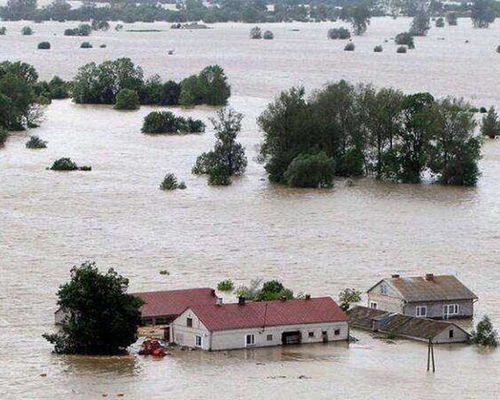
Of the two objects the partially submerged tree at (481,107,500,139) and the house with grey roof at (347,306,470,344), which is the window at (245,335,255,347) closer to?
the house with grey roof at (347,306,470,344)

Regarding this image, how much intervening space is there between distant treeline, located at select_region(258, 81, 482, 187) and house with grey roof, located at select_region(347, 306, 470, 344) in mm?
16192

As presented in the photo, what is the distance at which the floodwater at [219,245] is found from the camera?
24.1 meters

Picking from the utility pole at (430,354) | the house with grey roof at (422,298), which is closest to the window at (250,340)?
the utility pole at (430,354)

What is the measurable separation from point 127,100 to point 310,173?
20.0 meters

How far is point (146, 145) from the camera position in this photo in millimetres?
51906

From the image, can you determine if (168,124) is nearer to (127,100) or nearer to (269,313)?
(127,100)

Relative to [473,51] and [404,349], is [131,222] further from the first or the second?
[473,51]

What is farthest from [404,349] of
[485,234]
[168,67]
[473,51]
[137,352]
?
[473,51]

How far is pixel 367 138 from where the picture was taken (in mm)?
46719

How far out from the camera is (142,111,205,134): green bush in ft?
180

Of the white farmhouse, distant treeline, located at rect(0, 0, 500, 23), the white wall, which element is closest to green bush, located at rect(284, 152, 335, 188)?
the white farmhouse

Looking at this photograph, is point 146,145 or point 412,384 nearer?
point 412,384

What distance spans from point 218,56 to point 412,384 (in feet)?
223

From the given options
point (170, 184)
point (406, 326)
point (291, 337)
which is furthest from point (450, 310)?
point (170, 184)
